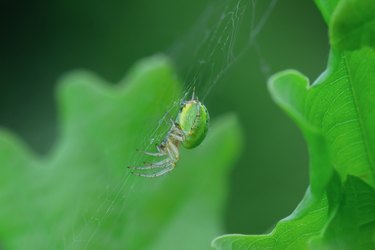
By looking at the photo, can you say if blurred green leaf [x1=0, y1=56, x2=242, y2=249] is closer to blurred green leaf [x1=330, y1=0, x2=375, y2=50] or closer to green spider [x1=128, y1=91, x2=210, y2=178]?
green spider [x1=128, y1=91, x2=210, y2=178]

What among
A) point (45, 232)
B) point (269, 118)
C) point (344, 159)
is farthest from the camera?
point (269, 118)

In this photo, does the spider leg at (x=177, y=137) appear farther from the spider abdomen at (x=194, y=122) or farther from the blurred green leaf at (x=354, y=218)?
the blurred green leaf at (x=354, y=218)

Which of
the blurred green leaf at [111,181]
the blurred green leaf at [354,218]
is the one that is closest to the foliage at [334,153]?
the blurred green leaf at [354,218]

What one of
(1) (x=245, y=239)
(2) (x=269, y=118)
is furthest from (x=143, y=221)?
(2) (x=269, y=118)

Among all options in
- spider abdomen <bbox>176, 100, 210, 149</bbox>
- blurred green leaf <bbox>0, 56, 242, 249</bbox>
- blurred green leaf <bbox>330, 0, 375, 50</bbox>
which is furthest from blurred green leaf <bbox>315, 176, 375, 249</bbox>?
blurred green leaf <bbox>0, 56, 242, 249</bbox>

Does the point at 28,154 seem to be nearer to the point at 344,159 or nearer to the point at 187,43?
the point at 187,43

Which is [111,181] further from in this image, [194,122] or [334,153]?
[334,153]
